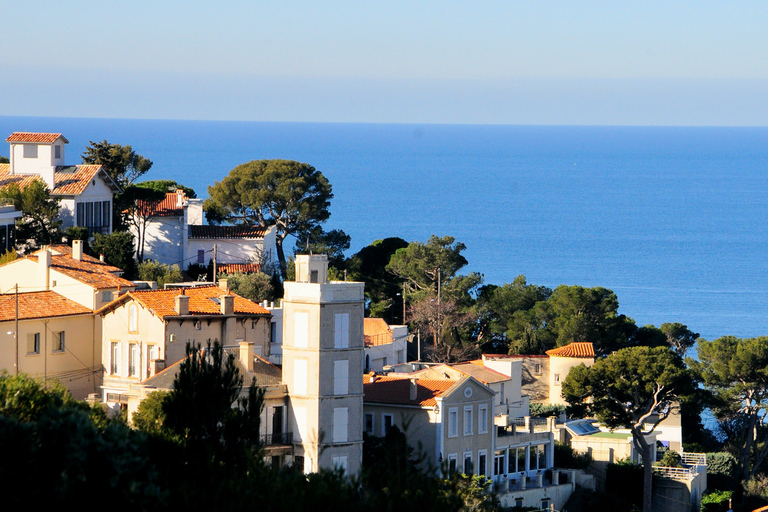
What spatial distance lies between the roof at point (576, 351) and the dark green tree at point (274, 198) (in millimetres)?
14186

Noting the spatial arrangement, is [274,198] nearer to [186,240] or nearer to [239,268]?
[186,240]

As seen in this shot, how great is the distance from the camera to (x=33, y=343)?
3656cm

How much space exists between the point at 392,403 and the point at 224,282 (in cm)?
896

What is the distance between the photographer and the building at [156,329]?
36.7 m

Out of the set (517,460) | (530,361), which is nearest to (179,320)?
(517,460)

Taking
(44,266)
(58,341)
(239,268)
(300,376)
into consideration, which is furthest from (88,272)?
(239,268)

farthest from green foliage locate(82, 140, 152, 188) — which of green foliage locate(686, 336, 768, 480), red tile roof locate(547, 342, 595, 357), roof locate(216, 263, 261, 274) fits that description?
green foliage locate(686, 336, 768, 480)

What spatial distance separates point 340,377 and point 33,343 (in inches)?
356

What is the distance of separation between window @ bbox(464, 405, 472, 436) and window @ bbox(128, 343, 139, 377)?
9.42 metres

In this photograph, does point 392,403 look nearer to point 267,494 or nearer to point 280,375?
point 280,375

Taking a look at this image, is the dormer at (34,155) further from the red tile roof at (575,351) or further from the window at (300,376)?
the red tile roof at (575,351)

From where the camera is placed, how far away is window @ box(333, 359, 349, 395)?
34156mm

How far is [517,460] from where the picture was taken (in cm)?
3834

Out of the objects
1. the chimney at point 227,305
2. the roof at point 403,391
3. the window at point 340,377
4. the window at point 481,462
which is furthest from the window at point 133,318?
the window at point 481,462
